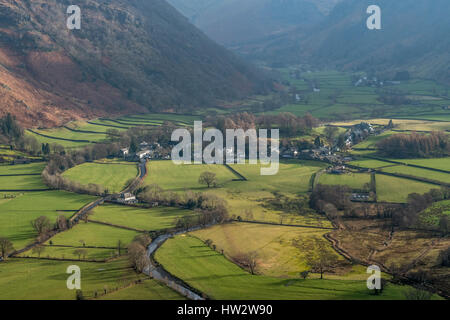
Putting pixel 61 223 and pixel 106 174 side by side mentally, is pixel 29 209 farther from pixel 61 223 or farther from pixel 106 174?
pixel 106 174

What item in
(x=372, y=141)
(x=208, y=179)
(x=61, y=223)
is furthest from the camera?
(x=372, y=141)

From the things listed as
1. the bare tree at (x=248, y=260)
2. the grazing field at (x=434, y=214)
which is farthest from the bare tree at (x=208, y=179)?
the grazing field at (x=434, y=214)

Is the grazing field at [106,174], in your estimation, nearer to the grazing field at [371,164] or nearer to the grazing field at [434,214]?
the grazing field at [371,164]

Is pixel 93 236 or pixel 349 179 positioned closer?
pixel 93 236

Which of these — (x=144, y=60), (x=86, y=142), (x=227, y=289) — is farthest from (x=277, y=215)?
(x=144, y=60)

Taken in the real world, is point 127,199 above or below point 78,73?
below

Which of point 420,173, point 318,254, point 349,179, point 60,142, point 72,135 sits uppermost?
point 72,135

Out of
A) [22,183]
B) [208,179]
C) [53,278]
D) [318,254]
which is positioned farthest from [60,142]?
[318,254]
